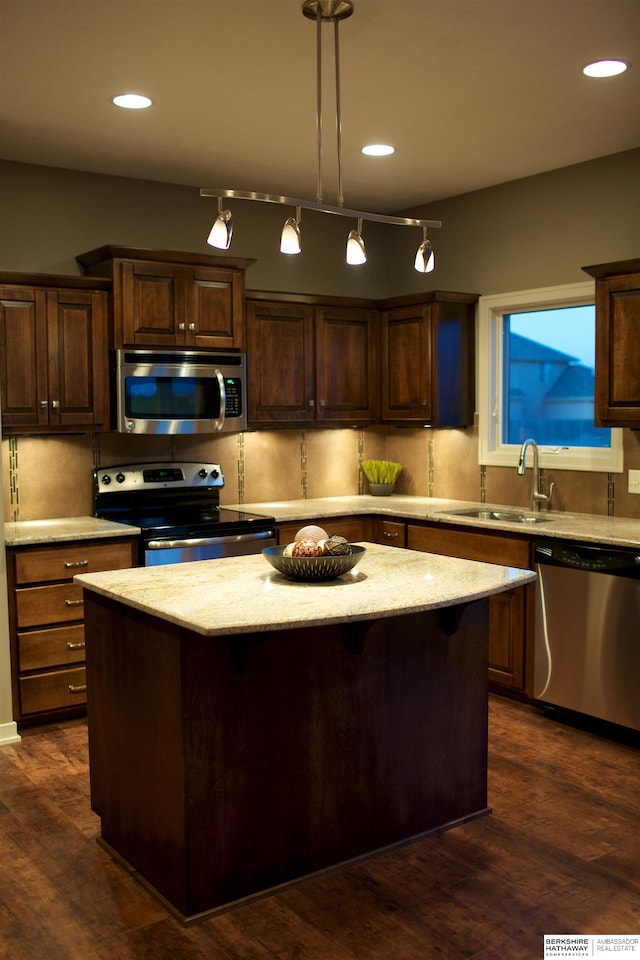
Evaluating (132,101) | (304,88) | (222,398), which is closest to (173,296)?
(222,398)

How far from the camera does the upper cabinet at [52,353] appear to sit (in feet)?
14.4

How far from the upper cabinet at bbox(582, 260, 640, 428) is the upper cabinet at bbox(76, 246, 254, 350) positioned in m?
1.90

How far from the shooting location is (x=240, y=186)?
5188 millimetres

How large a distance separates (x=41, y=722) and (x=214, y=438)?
191 centimetres

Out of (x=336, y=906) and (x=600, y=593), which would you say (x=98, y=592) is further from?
(x=600, y=593)

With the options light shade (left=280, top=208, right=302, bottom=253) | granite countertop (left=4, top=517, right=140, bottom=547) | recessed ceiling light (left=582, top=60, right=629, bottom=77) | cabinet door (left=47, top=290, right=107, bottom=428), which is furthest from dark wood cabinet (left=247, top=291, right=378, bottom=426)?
light shade (left=280, top=208, right=302, bottom=253)

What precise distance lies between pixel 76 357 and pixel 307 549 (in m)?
2.20

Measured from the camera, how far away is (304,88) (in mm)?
3629

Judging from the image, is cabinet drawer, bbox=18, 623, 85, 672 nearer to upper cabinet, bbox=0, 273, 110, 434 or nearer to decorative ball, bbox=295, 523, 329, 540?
upper cabinet, bbox=0, 273, 110, 434


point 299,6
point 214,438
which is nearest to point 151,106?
point 299,6

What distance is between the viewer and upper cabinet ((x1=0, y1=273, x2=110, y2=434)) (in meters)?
4.39

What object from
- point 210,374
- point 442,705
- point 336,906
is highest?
point 210,374

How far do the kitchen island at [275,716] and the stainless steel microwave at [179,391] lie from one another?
1.62 meters

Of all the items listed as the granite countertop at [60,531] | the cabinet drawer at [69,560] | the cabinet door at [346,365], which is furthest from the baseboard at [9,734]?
the cabinet door at [346,365]
